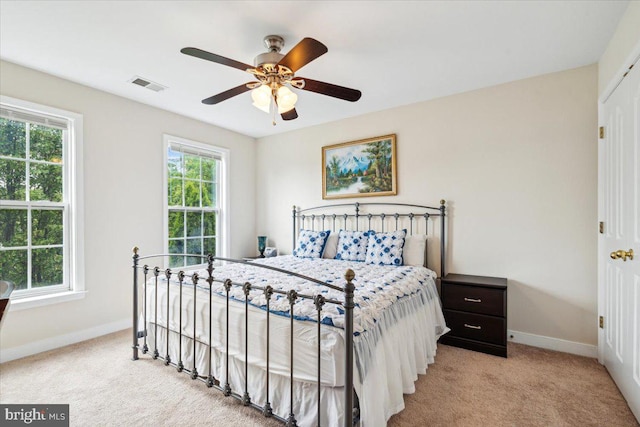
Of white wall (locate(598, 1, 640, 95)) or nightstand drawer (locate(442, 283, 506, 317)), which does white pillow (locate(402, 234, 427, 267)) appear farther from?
white wall (locate(598, 1, 640, 95))

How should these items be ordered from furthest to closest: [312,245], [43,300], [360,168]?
[360,168] < [312,245] < [43,300]

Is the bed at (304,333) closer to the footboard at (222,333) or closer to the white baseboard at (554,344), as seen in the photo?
the footboard at (222,333)

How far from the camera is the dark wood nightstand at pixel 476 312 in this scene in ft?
8.70

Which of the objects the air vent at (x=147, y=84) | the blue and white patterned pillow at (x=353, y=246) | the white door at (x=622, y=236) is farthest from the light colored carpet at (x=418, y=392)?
the air vent at (x=147, y=84)

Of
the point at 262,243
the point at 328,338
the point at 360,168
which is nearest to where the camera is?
the point at 328,338

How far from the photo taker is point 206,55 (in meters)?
1.82

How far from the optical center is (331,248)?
12.5 ft

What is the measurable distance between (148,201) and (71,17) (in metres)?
2.00

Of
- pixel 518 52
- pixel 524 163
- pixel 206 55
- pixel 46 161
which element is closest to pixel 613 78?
pixel 518 52

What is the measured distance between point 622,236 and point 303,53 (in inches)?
95.8

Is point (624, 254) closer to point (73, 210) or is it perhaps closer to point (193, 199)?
point (193, 199)

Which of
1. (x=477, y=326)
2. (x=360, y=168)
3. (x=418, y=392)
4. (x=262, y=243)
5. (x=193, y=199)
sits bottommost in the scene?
(x=418, y=392)

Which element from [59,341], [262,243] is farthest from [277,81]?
[59,341]

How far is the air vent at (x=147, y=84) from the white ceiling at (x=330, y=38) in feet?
0.24
